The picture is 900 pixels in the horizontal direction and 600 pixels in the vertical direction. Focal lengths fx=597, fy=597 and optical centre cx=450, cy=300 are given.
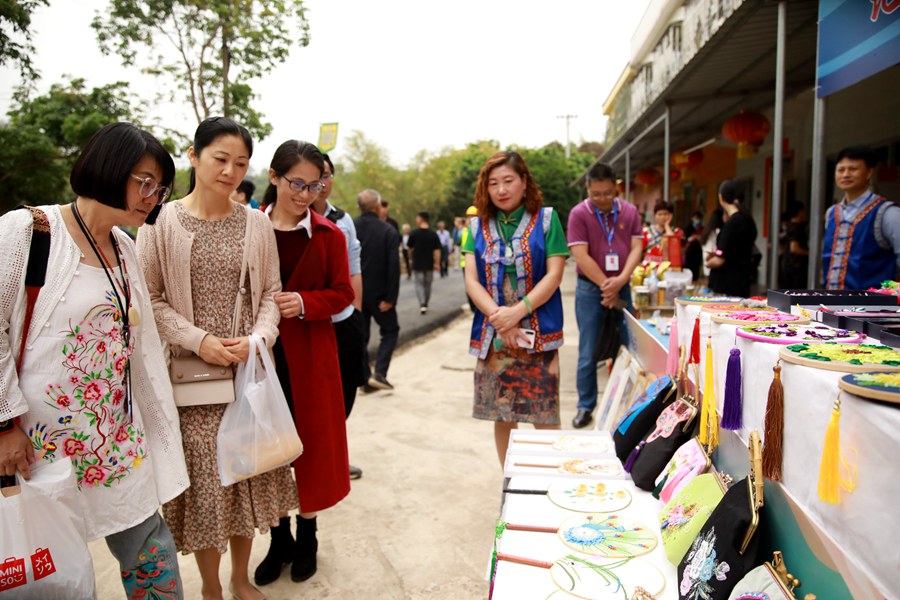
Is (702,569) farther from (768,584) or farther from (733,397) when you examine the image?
(733,397)

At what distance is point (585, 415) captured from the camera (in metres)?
4.32

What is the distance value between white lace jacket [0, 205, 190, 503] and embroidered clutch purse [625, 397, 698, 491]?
4.92 feet

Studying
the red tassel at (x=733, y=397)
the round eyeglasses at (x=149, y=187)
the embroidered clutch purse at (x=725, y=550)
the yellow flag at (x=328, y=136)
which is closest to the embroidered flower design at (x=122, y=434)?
the round eyeglasses at (x=149, y=187)

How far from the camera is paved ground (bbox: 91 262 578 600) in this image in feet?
8.13

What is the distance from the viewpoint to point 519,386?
2.91 m

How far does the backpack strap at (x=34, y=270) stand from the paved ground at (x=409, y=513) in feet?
4.69

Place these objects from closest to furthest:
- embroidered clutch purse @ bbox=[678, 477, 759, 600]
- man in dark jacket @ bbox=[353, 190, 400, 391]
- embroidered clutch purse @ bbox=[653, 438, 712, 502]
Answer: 1. embroidered clutch purse @ bbox=[678, 477, 759, 600]
2. embroidered clutch purse @ bbox=[653, 438, 712, 502]
3. man in dark jacket @ bbox=[353, 190, 400, 391]

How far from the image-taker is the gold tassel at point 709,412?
1.78 meters

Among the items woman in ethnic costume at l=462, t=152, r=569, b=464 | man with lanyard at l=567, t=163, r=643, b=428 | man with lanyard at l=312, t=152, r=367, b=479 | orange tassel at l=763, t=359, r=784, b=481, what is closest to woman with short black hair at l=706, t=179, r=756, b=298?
man with lanyard at l=567, t=163, r=643, b=428

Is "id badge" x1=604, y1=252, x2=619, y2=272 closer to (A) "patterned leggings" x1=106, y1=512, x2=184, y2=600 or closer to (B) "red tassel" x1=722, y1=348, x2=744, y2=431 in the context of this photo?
(B) "red tassel" x1=722, y1=348, x2=744, y2=431

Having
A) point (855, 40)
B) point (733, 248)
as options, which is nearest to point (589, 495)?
point (855, 40)

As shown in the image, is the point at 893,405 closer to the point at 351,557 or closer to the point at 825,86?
the point at 351,557

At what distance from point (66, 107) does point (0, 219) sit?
1076cm

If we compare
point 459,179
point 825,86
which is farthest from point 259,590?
point 459,179
